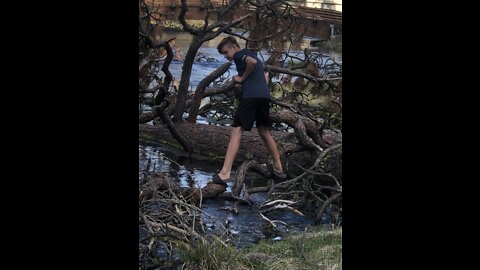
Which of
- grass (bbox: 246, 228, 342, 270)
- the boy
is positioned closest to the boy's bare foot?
the boy

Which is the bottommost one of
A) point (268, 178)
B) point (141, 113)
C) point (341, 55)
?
point (268, 178)

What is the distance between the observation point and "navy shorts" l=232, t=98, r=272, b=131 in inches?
195

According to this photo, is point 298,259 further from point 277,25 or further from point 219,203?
point 277,25

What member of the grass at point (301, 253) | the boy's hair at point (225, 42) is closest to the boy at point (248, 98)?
the boy's hair at point (225, 42)

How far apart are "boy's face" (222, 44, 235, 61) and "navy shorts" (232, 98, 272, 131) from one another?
0.30 meters

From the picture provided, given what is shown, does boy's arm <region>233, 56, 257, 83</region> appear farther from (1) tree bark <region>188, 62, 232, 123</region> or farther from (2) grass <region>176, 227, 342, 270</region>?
(2) grass <region>176, 227, 342, 270</region>

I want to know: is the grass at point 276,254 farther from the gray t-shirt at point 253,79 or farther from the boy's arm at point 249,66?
the boy's arm at point 249,66

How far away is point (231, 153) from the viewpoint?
16.2 feet

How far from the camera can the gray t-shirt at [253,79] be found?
4.96 meters

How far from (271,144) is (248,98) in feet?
1.14

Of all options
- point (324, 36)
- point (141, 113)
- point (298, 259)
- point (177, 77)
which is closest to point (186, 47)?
point (177, 77)

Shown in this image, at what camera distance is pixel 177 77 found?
4980 mm

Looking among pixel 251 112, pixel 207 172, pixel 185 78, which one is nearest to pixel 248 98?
pixel 251 112

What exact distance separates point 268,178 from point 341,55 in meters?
0.96
